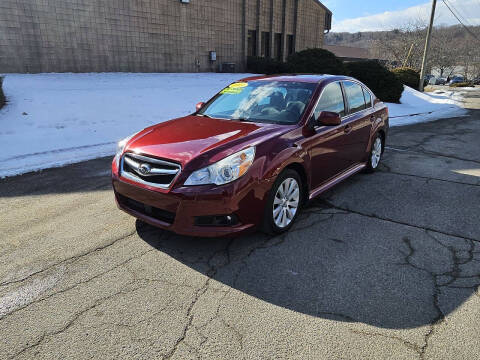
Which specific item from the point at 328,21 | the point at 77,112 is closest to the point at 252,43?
the point at 328,21

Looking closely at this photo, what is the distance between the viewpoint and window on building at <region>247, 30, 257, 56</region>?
72.9 feet

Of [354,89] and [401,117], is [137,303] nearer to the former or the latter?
[354,89]

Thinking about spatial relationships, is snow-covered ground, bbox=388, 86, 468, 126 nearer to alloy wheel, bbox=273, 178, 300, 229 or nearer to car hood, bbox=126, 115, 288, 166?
alloy wheel, bbox=273, 178, 300, 229

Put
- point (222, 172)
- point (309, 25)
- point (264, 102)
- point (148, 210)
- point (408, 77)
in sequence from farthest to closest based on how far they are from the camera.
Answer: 1. point (309, 25)
2. point (408, 77)
3. point (264, 102)
4. point (148, 210)
5. point (222, 172)

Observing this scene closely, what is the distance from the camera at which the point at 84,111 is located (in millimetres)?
9727

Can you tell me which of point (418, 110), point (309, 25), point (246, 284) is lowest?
point (418, 110)

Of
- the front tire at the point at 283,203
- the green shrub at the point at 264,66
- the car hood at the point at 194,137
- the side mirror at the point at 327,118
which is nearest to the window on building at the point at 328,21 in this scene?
the green shrub at the point at 264,66

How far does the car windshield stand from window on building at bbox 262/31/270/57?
19.9 metres

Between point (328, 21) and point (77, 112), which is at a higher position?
point (328, 21)

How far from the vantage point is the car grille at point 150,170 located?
3279 millimetres

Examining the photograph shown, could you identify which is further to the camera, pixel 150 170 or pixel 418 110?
pixel 418 110

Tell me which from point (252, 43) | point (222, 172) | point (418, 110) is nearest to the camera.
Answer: point (222, 172)

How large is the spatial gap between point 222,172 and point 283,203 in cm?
88

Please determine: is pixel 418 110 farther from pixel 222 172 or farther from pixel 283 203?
pixel 222 172
